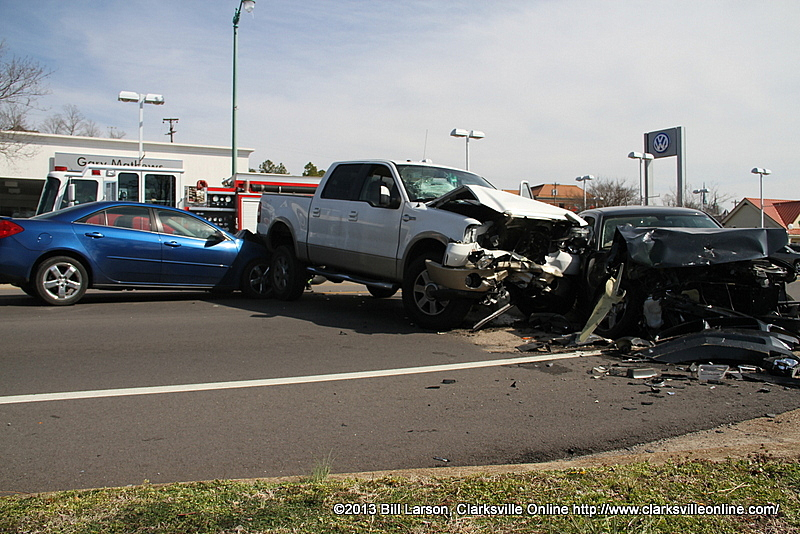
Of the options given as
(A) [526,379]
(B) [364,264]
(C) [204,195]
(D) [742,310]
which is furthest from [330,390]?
(C) [204,195]

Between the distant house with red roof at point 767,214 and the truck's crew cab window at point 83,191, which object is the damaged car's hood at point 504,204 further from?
the distant house with red roof at point 767,214

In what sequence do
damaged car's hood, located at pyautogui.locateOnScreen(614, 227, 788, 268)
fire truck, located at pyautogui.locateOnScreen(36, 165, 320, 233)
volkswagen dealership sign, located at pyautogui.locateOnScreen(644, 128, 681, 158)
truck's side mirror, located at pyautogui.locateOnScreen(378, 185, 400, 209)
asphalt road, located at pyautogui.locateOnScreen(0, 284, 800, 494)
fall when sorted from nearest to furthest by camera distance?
asphalt road, located at pyautogui.locateOnScreen(0, 284, 800, 494) → damaged car's hood, located at pyautogui.locateOnScreen(614, 227, 788, 268) → truck's side mirror, located at pyautogui.locateOnScreen(378, 185, 400, 209) → fire truck, located at pyautogui.locateOnScreen(36, 165, 320, 233) → volkswagen dealership sign, located at pyautogui.locateOnScreen(644, 128, 681, 158)

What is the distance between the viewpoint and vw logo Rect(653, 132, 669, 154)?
28.2 metres

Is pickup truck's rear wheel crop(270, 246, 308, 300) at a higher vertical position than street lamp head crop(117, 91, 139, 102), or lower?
lower

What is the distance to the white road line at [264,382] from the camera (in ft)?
17.1

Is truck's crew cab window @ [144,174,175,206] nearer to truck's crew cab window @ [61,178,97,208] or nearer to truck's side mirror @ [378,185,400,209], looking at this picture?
truck's crew cab window @ [61,178,97,208]

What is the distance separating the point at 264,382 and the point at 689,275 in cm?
461

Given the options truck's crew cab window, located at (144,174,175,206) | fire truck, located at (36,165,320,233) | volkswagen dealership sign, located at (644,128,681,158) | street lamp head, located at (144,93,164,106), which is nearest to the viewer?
fire truck, located at (36,165,320,233)

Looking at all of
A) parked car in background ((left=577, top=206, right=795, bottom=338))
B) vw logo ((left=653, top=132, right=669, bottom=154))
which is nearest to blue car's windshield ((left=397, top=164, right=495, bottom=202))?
Result: parked car in background ((left=577, top=206, right=795, bottom=338))

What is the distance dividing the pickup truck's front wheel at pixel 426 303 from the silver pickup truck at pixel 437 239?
0.04ft

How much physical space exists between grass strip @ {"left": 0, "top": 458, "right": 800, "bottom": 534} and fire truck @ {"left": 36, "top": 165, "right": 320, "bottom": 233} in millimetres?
15078

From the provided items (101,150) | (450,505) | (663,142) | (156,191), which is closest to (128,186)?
(156,191)

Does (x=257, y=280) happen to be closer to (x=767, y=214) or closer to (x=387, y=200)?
(x=387, y=200)

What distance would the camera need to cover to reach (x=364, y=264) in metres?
9.27
